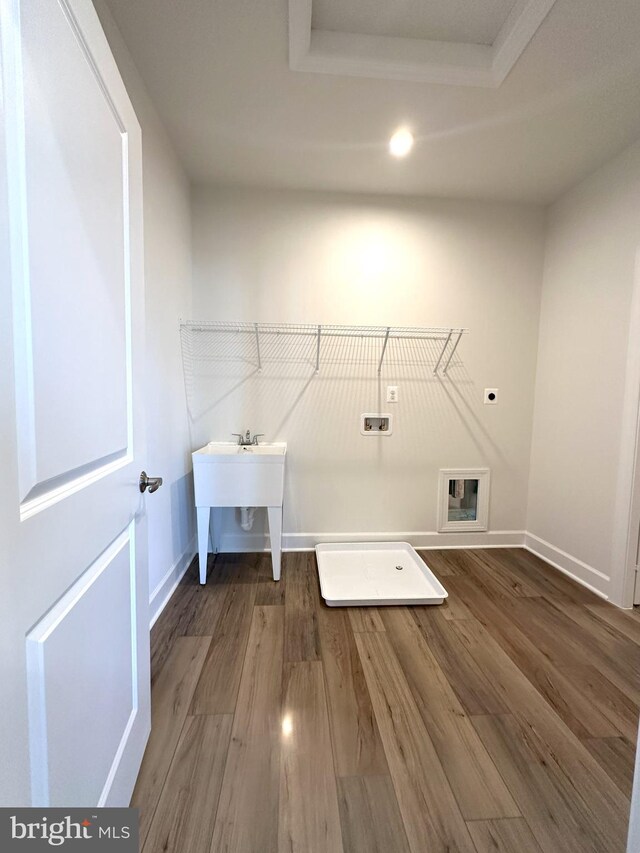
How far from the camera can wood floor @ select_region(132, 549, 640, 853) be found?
0.84 metres

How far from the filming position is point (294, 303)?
222 cm

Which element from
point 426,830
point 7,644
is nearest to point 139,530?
point 7,644

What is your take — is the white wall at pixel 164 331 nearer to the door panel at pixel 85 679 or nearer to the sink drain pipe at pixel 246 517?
the sink drain pipe at pixel 246 517

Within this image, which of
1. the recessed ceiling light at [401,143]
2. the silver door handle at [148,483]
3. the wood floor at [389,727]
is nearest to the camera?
the wood floor at [389,727]

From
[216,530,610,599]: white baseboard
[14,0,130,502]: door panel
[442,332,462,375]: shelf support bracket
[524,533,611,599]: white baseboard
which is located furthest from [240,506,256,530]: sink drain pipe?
[524,533,611,599]: white baseboard

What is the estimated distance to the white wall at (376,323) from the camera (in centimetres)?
219

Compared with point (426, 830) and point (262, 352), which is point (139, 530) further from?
point (262, 352)

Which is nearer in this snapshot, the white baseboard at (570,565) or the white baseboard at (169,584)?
the white baseboard at (169,584)

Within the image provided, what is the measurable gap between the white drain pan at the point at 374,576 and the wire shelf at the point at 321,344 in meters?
1.26

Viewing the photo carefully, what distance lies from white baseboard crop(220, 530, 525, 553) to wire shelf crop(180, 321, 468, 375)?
1179 millimetres

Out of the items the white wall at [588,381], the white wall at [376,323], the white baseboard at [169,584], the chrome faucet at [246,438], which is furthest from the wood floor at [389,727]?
the chrome faucet at [246,438]

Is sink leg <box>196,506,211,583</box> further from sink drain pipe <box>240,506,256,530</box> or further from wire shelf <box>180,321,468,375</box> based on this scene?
wire shelf <box>180,321,468,375</box>

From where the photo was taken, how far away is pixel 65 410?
1.89 feet

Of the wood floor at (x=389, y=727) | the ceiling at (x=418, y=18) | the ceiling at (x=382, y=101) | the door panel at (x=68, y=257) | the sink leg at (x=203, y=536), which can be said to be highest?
the ceiling at (x=418, y=18)
